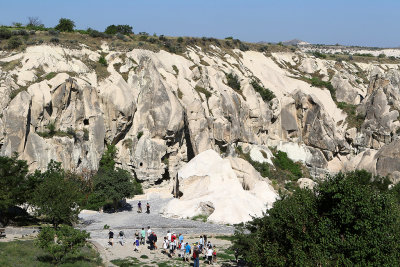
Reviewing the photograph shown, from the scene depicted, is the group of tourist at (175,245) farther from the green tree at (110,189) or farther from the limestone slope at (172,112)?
the limestone slope at (172,112)

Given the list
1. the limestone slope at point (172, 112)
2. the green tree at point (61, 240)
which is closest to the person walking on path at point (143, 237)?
the green tree at point (61, 240)

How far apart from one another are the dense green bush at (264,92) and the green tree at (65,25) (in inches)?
1165

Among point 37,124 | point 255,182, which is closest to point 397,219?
point 255,182

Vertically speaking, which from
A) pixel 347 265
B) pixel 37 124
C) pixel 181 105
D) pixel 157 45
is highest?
pixel 157 45

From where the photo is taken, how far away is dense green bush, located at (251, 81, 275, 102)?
219ft

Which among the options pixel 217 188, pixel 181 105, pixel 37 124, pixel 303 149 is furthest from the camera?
pixel 303 149


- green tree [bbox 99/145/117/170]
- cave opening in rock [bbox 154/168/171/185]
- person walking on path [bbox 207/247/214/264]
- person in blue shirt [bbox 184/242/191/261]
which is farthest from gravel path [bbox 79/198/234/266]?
cave opening in rock [bbox 154/168/171/185]

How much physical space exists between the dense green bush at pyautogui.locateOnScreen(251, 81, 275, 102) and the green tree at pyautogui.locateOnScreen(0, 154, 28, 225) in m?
43.6

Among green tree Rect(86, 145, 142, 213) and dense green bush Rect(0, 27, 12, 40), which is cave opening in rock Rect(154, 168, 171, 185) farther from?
dense green bush Rect(0, 27, 12, 40)

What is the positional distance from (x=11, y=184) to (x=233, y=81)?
42904mm

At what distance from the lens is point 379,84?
230ft

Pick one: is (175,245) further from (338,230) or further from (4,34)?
(4,34)

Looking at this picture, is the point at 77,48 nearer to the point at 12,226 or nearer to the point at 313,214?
the point at 12,226

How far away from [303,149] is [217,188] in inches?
1091
